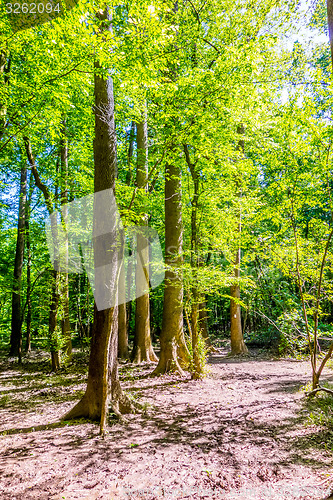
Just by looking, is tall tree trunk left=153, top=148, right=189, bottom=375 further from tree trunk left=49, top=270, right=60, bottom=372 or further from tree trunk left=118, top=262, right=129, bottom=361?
tree trunk left=49, top=270, right=60, bottom=372

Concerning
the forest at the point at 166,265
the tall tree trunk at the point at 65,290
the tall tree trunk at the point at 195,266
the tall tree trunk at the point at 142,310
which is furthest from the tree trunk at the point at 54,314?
the tall tree trunk at the point at 195,266

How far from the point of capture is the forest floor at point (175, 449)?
105 inches

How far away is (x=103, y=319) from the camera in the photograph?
14.2 ft

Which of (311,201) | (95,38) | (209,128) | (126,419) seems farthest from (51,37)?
(126,419)

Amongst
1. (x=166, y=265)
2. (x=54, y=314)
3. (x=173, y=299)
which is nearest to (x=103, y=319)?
(x=166, y=265)

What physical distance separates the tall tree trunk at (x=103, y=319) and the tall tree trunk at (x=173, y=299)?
238cm

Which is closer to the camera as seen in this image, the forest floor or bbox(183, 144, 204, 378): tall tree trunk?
the forest floor

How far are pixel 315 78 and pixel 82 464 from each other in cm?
634

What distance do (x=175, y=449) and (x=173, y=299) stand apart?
4130 mm

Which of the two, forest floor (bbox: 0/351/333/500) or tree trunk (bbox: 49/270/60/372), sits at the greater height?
tree trunk (bbox: 49/270/60/372)

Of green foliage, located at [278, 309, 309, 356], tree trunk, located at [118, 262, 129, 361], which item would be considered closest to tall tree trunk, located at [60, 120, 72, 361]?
tree trunk, located at [118, 262, 129, 361]

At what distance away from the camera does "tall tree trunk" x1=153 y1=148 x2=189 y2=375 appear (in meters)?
7.00

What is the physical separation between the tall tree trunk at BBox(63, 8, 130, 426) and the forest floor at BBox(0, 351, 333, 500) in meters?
0.33

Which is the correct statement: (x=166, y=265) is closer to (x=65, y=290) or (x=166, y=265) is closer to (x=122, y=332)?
(x=65, y=290)
